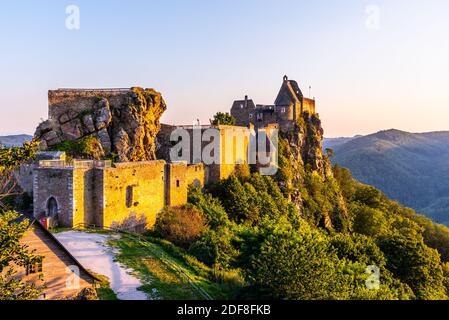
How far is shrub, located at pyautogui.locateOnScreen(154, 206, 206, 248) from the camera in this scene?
28062 millimetres

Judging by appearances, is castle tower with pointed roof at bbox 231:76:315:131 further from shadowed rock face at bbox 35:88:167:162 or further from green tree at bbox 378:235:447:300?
green tree at bbox 378:235:447:300

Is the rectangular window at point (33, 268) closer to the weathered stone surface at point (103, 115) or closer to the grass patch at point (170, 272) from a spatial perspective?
the grass patch at point (170, 272)

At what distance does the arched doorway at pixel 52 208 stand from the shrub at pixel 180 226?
7.29 metres

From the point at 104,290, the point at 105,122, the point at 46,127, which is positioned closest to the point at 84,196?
the point at 104,290

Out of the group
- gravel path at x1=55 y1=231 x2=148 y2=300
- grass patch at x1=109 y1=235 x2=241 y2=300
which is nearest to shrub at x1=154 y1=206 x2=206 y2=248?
grass patch at x1=109 y1=235 x2=241 y2=300

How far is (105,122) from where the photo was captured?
1508 inches

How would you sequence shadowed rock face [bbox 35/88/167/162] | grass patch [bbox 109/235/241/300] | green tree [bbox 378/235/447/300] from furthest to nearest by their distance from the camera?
shadowed rock face [bbox 35/88/167/162] → green tree [bbox 378/235/447/300] → grass patch [bbox 109/235/241/300]

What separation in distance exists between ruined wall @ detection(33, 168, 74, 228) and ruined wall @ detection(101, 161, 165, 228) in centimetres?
214

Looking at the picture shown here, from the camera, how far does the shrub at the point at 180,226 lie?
2806 centimetres

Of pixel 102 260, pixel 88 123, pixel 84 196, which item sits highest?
pixel 88 123

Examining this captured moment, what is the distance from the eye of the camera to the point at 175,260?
76.0ft

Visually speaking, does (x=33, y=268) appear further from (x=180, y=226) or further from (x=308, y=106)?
A: (x=308, y=106)

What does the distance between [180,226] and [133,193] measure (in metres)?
4.09

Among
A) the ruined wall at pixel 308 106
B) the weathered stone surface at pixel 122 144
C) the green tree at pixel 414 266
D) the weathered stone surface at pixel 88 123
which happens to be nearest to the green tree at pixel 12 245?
the weathered stone surface at pixel 122 144
